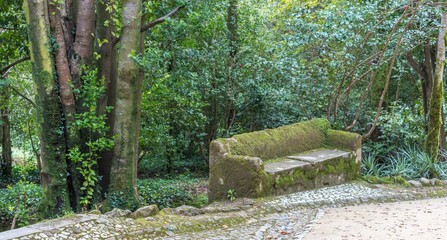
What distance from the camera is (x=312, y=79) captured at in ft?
36.7

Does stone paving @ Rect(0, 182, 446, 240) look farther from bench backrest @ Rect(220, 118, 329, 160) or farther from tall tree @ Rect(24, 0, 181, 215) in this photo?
tall tree @ Rect(24, 0, 181, 215)

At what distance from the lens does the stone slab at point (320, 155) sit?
780 cm

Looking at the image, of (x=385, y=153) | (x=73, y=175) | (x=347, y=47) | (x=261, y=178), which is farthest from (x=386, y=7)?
(x=73, y=175)

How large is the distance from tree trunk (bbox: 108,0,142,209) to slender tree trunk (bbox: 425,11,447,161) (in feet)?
21.5

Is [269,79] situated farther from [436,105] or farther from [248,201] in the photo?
[248,201]

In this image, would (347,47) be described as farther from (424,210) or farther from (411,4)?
(424,210)

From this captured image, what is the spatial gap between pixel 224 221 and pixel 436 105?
261 inches

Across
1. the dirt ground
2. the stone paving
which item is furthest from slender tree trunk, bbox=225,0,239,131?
the dirt ground

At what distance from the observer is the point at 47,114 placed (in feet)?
22.5

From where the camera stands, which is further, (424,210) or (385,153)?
(385,153)

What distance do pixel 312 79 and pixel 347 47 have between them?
1332 mm

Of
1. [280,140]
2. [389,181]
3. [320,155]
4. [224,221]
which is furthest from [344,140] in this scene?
[224,221]

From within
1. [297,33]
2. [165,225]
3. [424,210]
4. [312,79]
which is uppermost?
[297,33]

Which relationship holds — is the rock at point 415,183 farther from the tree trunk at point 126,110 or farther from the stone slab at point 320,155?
the tree trunk at point 126,110
